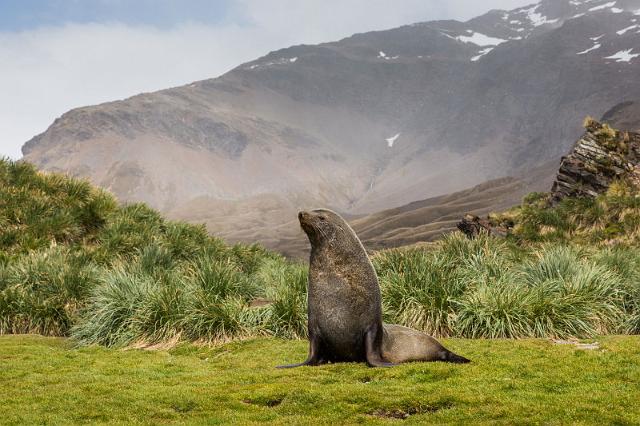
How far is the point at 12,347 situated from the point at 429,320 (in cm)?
724

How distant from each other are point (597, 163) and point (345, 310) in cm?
2398

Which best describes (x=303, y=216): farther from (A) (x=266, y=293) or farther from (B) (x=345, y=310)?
(A) (x=266, y=293)

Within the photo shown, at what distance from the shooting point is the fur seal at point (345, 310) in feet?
26.8

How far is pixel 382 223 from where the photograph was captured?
4692 inches

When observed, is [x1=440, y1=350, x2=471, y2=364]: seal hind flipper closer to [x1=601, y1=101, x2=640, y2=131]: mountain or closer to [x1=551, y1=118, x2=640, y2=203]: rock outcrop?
[x1=551, y1=118, x2=640, y2=203]: rock outcrop

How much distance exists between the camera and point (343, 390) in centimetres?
685

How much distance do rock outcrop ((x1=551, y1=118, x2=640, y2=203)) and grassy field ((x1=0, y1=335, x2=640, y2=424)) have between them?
1960 centimetres

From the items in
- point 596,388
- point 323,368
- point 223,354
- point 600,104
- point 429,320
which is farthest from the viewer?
point 600,104

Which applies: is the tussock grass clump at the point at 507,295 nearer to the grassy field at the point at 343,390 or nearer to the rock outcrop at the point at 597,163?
the grassy field at the point at 343,390

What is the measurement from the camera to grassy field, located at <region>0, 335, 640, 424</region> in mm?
6129

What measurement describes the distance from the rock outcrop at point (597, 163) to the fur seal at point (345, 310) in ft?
70.4

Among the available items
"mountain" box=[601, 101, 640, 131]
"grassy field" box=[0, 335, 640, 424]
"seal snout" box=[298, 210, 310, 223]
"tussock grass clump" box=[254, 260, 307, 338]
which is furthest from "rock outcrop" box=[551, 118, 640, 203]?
"mountain" box=[601, 101, 640, 131]

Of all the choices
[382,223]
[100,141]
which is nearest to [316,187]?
[100,141]

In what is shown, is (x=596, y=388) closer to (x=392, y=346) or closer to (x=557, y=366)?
(x=557, y=366)
